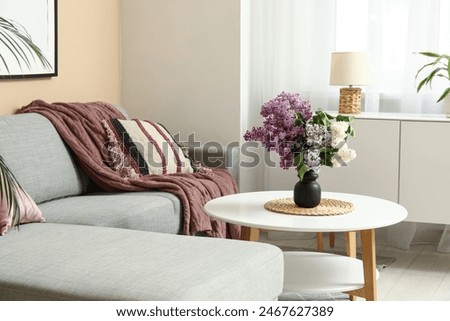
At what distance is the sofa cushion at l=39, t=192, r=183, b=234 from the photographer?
326 centimetres

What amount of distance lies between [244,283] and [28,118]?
66.9 inches

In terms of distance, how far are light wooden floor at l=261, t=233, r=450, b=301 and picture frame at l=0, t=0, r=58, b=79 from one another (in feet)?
5.40

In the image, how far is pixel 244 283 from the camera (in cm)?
246

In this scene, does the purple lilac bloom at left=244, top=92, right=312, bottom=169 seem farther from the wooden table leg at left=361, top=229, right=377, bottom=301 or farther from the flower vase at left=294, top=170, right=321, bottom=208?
the wooden table leg at left=361, top=229, right=377, bottom=301

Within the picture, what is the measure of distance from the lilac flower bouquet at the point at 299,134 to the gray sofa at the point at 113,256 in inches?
24.1

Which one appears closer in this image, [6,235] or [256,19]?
[6,235]

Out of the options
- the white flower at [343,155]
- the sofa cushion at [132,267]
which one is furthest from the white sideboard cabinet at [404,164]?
the sofa cushion at [132,267]

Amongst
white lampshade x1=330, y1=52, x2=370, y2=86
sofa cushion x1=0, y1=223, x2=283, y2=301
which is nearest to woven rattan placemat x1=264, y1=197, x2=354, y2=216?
sofa cushion x1=0, y1=223, x2=283, y2=301

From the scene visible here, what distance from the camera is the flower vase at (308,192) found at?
3.36 metres

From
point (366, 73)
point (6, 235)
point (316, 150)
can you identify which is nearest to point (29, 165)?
point (6, 235)

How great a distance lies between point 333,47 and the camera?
186 inches

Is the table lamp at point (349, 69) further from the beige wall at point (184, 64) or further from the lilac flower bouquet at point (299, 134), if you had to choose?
the lilac flower bouquet at point (299, 134)
